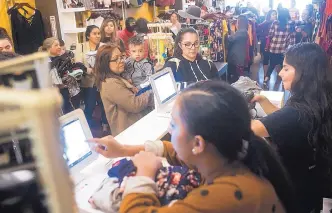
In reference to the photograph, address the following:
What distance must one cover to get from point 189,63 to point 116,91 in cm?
85

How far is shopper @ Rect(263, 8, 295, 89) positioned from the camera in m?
6.00

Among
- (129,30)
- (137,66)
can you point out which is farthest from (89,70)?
(137,66)

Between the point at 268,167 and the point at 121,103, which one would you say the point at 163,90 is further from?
the point at 268,167

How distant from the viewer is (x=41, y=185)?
33cm

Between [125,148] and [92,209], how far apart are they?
27cm

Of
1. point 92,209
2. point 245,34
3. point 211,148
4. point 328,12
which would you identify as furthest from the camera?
point 245,34

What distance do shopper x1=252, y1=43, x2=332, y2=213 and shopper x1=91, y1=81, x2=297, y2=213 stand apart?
505 millimetres

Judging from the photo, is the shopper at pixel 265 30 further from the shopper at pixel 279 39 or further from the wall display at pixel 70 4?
the wall display at pixel 70 4

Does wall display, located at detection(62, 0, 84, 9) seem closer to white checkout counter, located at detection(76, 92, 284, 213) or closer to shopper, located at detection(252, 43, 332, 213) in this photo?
white checkout counter, located at detection(76, 92, 284, 213)

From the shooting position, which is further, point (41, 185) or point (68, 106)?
point (68, 106)

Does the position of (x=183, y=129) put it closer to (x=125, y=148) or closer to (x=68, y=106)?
(x=125, y=148)

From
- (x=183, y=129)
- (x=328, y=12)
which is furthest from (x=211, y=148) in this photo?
(x=328, y=12)

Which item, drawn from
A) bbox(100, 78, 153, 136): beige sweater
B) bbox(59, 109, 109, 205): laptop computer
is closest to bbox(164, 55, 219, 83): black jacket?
bbox(100, 78, 153, 136): beige sweater

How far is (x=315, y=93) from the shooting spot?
5.06ft
